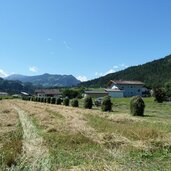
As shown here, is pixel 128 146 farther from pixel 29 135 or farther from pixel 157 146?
Answer: pixel 29 135

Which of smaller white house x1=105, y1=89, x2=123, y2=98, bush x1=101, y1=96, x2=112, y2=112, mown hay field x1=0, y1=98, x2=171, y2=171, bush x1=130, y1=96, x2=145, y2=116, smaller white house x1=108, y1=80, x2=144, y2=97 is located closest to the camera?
mown hay field x1=0, y1=98, x2=171, y2=171

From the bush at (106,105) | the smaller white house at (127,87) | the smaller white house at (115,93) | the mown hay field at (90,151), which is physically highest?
the smaller white house at (127,87)

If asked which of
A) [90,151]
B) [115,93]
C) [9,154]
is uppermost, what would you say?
[115,93]

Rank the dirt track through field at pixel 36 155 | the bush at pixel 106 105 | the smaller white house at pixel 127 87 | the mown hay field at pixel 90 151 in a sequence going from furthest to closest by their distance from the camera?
the smaller white house at pixel 127 87 < the bush at pixel 106 105 < the mown hay field at pixel 90 151 < the dirt track through field at pixel 36 155

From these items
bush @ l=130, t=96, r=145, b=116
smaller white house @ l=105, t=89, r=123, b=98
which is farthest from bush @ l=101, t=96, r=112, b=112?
smaller white house @ l=105, t=89, r=123, b=98

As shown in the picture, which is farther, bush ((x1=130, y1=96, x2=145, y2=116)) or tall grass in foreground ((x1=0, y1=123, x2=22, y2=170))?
bush ((x1=130, y1=96, x2=145, y2=116))

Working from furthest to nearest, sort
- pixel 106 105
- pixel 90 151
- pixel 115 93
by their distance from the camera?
pixel 115 93, pixel 106 105, pixel 90 151

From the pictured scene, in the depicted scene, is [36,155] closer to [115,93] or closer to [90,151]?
[90,151]

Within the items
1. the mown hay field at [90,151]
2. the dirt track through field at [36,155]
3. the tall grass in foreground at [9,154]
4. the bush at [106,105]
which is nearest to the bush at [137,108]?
the bush at [106,105]

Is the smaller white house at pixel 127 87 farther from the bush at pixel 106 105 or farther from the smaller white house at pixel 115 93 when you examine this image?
the bush at pixel 106 105

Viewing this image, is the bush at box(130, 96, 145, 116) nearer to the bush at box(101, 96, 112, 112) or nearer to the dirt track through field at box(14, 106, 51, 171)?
the bush at box(101, 96, 112, 112)

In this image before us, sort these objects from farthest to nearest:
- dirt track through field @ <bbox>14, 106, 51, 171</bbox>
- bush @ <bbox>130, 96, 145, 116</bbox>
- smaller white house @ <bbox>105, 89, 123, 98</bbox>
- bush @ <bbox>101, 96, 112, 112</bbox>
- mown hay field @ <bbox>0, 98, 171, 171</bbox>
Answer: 1. smaller white house @ <bbox>105, 89, 123, 98</bbox>
2. bush @ <bbox>101, 96, 112, 112</bbox>
3. bush @ <bbox>130, 96, 145, 116</bbox>
4. mown hay field @ <bbox>0, 98, 171, 171</bbox>
5. dirt track through field @ <bbox>14, 106, 51, 171</bbox>

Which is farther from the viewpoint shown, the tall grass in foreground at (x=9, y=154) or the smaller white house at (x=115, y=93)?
the smaller white house at (x=115, y=93)

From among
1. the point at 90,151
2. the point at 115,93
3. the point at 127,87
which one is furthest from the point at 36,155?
the point at 127,87
